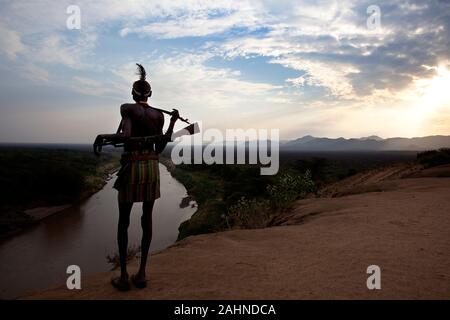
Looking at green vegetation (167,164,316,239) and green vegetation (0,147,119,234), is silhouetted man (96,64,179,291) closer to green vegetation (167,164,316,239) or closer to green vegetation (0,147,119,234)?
green vegetation (167,164,316,239)

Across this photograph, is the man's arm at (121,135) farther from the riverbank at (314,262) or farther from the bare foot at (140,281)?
the riverbank at (314,262)

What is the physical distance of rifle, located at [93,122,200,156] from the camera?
3641 mm

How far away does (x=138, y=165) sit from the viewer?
12.5 ft

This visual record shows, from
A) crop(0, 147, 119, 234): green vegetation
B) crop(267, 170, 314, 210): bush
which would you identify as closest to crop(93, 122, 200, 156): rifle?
crop(267, 170, 314, 210): bush

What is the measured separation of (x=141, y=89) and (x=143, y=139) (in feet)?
2.11

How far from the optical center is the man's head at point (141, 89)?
13.0ft

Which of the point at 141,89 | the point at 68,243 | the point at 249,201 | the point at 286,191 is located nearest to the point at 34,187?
the point at 68,243

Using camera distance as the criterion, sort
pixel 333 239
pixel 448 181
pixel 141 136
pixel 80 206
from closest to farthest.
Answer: pixel 141 136 → pixel 333 239 → pixel 448 181 → pixel 80 206

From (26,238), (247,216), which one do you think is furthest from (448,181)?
(26,238)

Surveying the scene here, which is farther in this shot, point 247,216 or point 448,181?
point 448,181

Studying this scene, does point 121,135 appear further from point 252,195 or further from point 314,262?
point 252,195
